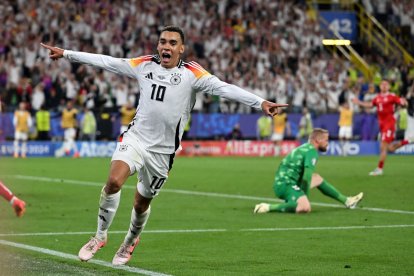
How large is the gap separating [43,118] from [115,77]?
10.7ft

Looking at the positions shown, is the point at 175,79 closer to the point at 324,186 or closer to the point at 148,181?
the point at 148,181

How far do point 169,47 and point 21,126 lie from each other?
27894mm

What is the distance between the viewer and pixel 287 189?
16.2 metres

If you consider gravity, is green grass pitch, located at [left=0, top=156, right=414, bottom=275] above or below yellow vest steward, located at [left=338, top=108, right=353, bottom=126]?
below

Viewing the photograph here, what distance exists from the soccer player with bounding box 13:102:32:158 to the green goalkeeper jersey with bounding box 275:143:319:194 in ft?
72.6

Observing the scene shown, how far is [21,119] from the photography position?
3744 centimetres

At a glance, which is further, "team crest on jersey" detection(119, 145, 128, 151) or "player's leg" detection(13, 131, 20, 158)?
"player's leg" detection(13, 131, 20, 158)

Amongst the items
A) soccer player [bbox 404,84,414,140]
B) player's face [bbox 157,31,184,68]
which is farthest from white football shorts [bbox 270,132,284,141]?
player's face [bbox 157,31,184,68]

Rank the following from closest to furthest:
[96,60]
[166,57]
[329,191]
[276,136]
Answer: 1. [166,57]
2. [96,60]
3. [329,191]
4. [276,136]

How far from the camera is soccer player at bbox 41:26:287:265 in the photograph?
10273 millimetres

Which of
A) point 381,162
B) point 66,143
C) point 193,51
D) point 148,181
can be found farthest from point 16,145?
point 148,181

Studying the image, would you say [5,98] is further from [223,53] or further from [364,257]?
[364,257]

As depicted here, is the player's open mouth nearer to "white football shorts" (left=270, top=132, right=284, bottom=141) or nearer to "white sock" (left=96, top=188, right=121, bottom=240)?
"white sock" (left=96, top=188, right=121, bottom=240)

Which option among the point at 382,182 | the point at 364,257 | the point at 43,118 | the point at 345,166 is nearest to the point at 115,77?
the point at 43,118
